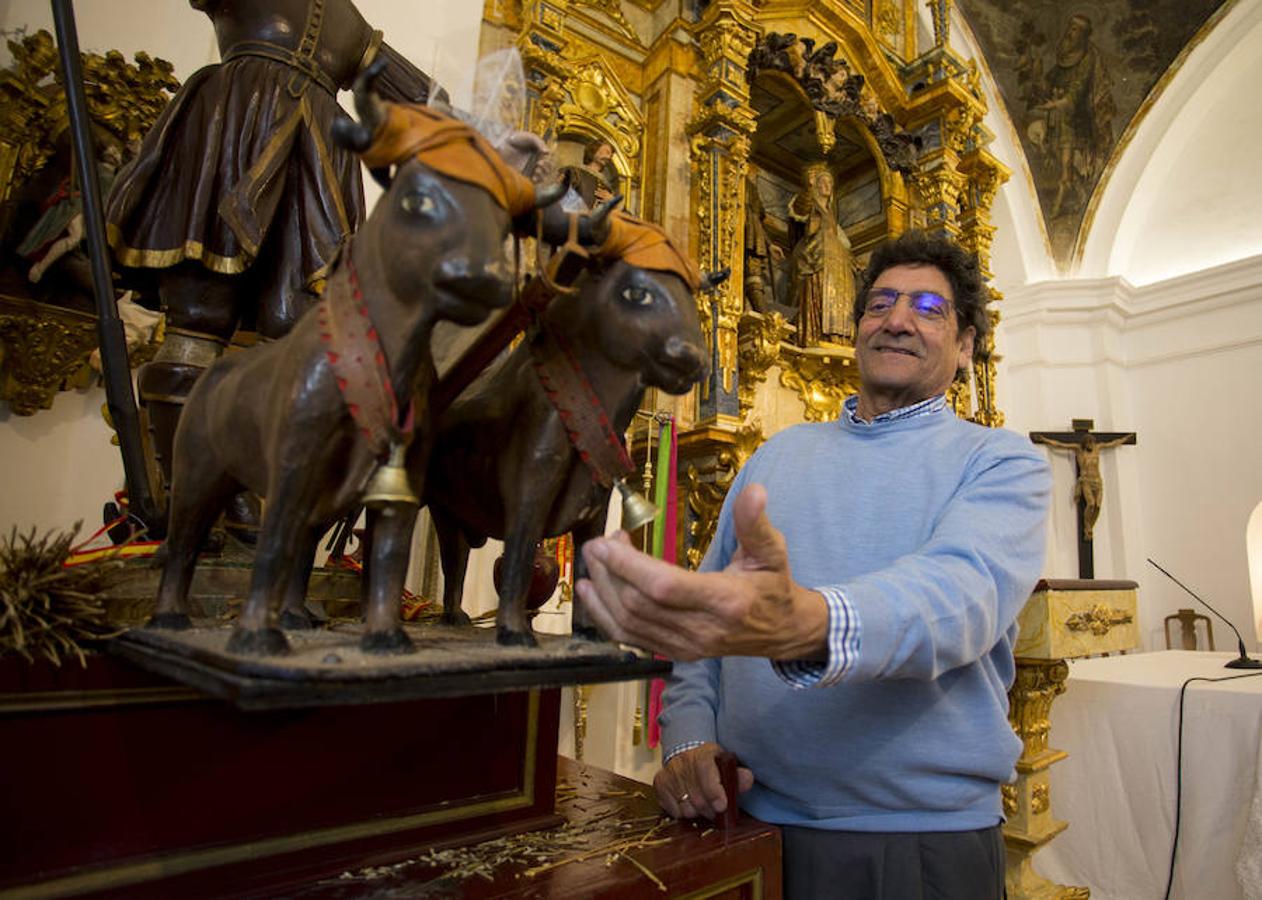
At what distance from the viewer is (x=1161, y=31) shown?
660 cm

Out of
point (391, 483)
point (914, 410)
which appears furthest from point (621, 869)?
point (914, 410)

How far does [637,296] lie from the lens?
684 millimetres

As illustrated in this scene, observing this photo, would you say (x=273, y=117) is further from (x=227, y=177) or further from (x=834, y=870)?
(x=834, y=870)

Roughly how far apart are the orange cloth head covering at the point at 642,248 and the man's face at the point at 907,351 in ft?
2.56

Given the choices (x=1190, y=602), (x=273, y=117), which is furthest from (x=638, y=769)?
(x=1190, y=602)

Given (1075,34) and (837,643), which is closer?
(837,643)

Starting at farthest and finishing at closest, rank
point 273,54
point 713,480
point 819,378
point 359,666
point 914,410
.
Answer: point 819,378 → point 713,480 → point 914,410 → point 273,54 → point 359,666

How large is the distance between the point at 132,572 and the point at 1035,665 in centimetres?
250

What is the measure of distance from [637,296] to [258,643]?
17.0 inches

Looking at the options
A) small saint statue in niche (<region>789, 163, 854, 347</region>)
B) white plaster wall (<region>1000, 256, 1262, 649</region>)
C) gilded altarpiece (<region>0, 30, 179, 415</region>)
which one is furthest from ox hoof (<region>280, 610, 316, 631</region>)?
white plaster wall (<region>1000, 256, 1262, 649</region>)

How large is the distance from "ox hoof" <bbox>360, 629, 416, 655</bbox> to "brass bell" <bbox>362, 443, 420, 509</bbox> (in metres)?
0.11

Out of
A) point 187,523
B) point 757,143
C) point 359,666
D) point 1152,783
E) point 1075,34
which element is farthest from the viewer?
point 1075,34

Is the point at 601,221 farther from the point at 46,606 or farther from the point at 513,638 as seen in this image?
the point at 46,606

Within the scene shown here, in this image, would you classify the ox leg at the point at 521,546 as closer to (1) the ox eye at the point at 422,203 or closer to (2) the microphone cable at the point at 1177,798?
(1) the ox eye at the point at 422,203
